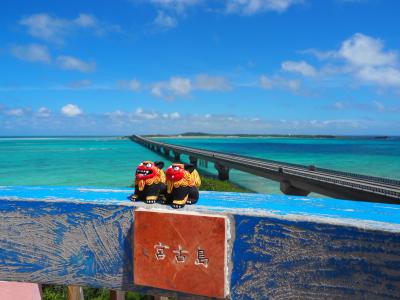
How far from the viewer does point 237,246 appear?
155 cm

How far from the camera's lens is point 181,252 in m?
1.60

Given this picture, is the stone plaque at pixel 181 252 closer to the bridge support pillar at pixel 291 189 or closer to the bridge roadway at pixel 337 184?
the bridge roadway at pixel 337 184

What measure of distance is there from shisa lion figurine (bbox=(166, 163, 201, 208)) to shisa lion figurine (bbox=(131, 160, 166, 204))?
6 centimetres

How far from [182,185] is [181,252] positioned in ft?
1.24

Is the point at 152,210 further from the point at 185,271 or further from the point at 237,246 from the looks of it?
A: the point at 237,246

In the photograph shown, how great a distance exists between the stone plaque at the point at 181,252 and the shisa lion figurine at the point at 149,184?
220mm

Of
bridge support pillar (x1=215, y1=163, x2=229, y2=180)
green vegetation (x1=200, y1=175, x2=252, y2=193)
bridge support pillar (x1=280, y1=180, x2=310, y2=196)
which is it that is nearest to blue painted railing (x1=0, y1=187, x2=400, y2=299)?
green vegetation (x1=200, y1=175, x2=252, y2=193)

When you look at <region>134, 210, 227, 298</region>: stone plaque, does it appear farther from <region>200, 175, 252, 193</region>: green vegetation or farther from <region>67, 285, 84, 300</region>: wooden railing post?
<region>200, 175, 252, 193</region>: green vegetation

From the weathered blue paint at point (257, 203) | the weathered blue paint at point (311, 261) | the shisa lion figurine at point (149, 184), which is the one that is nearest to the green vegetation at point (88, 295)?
the weathered blue paint at point (257, 203)

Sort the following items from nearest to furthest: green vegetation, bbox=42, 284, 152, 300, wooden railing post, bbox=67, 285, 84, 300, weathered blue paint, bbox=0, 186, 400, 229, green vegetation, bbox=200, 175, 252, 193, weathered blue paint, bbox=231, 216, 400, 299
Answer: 1. weathered blue paint, bbox=231, 216, 400, 299
2. weathered blue paint, bbox=0, 186, 400, 229
3. wooden railing post, bbox=67, 285, 84, 300
4. green vegetation, bbox=42, 284, 152, 300
5. green vegetation, bbox=200, 175, 252, 193

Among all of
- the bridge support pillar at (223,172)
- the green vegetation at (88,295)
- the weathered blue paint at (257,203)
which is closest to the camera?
the weathered blue paint at (257,203)

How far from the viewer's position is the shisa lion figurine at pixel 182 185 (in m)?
1.77

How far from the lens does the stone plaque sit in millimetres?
1551

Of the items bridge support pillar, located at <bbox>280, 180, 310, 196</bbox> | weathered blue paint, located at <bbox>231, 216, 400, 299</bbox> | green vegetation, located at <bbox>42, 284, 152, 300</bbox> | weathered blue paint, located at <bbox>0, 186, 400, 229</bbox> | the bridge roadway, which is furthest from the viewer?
bridge support pillar, located at <bbox>280, 180, 310, 196</bbox>
